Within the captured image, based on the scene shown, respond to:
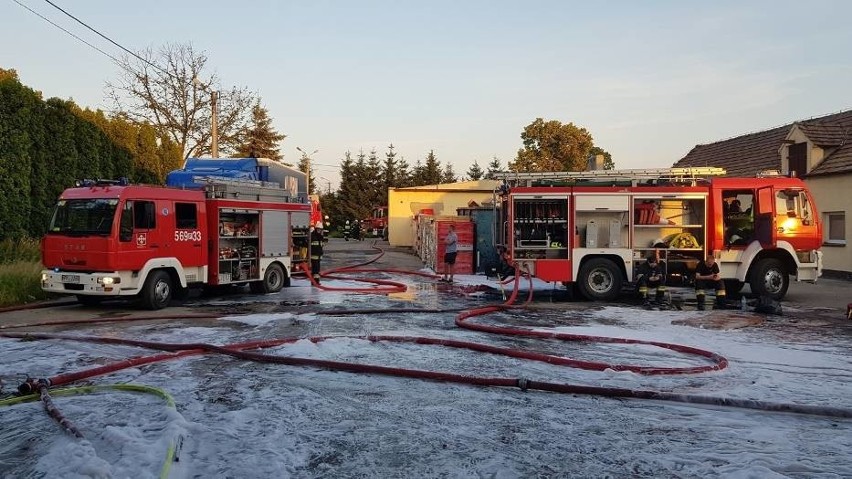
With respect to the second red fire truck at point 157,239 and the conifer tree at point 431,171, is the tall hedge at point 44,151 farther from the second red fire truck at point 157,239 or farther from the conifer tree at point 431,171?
the conifer tree at point 431,171

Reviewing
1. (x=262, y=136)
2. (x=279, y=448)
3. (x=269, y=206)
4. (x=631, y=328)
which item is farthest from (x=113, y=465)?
(x=262, y=136)

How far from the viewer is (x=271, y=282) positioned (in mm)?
16156

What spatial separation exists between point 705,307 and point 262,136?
52.4m

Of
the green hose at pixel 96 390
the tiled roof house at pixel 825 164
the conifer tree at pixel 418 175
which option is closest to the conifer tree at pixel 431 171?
the conifer tree at pixel 418 175

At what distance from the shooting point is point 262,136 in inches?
2371

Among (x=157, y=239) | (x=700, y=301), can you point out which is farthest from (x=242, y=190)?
(x=700, y=301)

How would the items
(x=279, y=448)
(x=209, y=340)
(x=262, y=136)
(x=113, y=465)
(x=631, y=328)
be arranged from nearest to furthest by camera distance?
(x=113, y=465), (x=279, y=448), (x=209, y=340), (x=631, y=328), (x=262, y=136)

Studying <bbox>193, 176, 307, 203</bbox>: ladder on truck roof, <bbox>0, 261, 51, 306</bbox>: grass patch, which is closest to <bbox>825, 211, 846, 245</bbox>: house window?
<bbox>193, 176, 307, 203</bbox>: ladder on truck roof

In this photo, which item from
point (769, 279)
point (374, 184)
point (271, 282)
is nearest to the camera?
point (769, 279)

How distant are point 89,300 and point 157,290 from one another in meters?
1.81

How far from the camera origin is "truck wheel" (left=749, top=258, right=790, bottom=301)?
14.5 meters

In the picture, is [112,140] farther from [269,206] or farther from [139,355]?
[139,355]

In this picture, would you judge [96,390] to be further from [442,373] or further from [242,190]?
[242,190]

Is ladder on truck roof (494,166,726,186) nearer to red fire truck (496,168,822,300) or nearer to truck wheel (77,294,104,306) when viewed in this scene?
red fire truck (496,168,822,300)
